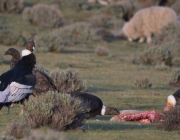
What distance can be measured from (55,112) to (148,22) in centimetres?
3205

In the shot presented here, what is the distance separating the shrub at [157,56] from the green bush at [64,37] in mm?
4054

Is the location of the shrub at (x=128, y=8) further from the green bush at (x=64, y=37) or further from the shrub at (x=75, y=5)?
the green bush at (x=64, y=37)

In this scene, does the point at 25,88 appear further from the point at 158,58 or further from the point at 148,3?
the point at 148,3

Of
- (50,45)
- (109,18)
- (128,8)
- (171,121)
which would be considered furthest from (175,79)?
(128,8)

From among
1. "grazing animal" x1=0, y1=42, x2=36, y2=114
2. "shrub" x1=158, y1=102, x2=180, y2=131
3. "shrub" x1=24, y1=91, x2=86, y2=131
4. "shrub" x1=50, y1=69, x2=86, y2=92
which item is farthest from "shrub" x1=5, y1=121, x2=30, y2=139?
"shrub" x1=50, y1=69, x2=86, y2=92

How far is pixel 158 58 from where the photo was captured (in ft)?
93.7

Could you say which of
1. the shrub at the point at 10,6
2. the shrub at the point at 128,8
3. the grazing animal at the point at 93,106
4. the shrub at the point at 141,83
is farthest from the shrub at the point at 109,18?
the grazing animal at the point at 93,106

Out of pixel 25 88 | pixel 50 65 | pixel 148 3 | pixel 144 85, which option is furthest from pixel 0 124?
pixel 148 3

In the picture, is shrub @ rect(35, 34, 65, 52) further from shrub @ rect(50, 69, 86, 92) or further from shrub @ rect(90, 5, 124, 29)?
shrub @ rect(90, 5, 124, 29)

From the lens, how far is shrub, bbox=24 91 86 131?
1023cm

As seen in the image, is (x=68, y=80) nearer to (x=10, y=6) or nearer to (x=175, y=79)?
(x=175, y=79)

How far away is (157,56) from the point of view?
2856 cm

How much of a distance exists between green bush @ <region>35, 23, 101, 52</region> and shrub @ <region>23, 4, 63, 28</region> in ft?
8.07

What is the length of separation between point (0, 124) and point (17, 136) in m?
2.03
